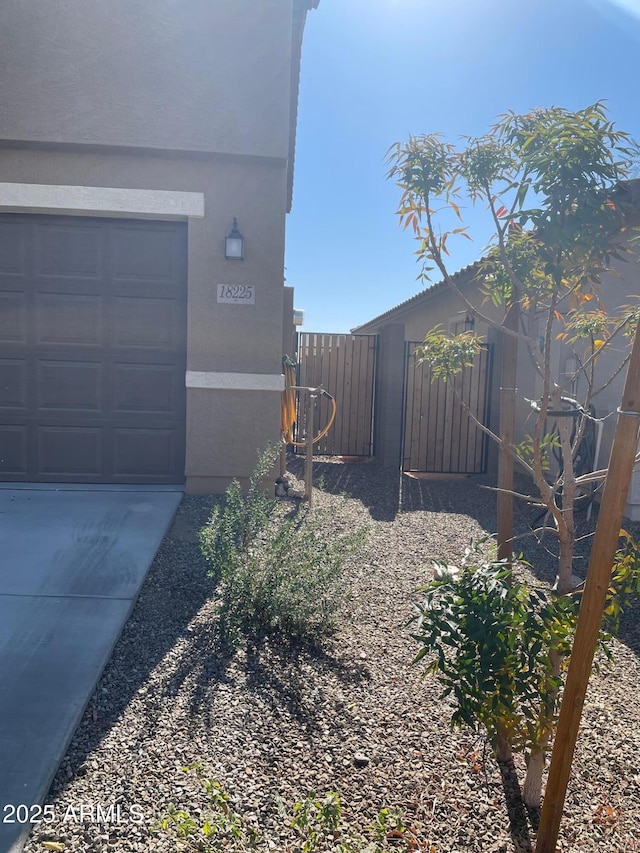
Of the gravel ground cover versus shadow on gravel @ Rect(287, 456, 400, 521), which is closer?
the gravel ground cover

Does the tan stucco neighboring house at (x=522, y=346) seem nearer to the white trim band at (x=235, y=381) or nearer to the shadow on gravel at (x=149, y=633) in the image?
the white trim band at (x=235, y=381)

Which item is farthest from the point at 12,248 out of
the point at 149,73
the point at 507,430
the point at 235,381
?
the point at 507,430

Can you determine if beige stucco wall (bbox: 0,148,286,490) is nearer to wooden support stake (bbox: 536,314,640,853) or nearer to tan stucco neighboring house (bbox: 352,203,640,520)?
tan stucco neighboring house (bbox: 352,203,640,520)

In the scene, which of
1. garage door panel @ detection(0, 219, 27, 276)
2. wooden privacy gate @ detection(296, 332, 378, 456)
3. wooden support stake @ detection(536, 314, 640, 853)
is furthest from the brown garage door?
wooden support stake @ detection(536, 314, 640, 853)

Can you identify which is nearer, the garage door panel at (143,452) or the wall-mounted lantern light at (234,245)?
the wall-mounted lantern light at (234,245)

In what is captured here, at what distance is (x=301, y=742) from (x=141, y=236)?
5.37 m

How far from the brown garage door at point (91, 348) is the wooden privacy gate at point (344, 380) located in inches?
153

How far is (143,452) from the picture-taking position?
6844 millimetres

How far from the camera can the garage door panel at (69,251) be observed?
6.61 metres

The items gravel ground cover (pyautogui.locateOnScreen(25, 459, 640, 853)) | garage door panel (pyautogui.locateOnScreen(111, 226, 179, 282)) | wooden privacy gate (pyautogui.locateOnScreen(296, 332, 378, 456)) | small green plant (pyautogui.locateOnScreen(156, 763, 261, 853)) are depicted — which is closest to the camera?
small green plant (pyautogui.locateOnScreen(156, 763, 261, 853))

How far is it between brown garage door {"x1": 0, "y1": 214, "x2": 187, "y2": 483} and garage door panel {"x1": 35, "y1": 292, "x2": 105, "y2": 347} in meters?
0.01

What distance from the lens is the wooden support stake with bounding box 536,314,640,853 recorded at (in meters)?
1.82

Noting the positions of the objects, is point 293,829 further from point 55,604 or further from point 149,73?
point 149,73

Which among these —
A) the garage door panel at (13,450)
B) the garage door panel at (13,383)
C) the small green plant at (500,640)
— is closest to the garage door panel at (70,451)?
the garage door panel at (13,450)
